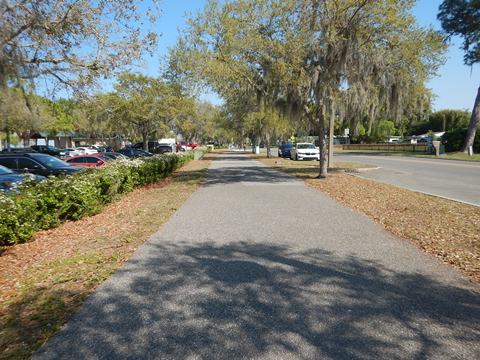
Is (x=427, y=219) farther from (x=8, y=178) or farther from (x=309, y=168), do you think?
(x=309, y=168)

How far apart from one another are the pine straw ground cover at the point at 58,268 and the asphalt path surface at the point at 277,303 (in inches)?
9.3

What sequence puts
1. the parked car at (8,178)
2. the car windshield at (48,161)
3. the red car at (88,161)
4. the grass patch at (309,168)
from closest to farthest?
the parked car at (8,178) < the car windshield at (48,161) < the red car at (88,161) < the grass patch at (309,168)

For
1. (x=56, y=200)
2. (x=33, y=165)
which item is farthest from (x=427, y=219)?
(x=33, y=165)

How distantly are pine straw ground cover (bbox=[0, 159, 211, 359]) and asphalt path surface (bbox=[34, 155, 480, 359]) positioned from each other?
235mm

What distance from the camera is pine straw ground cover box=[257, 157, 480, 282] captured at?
5.72 m

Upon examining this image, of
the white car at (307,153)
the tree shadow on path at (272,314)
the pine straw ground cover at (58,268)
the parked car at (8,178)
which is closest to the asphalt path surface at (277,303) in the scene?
the tree shadow on path at (272,314)

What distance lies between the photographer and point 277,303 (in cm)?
400

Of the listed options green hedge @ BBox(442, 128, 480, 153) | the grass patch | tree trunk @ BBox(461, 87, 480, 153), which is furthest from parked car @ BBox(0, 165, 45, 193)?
green hedge @ BBox(442, 128, 480, 153)

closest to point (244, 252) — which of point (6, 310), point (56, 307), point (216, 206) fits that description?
point (56, 307)

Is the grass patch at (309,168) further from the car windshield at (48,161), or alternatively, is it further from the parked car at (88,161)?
the car windshield at (48,161)

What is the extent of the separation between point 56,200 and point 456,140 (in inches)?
1590

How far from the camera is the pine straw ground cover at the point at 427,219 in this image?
225 inches

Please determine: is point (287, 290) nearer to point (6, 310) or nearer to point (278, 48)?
point (6, 310)

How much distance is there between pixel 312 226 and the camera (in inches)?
299
